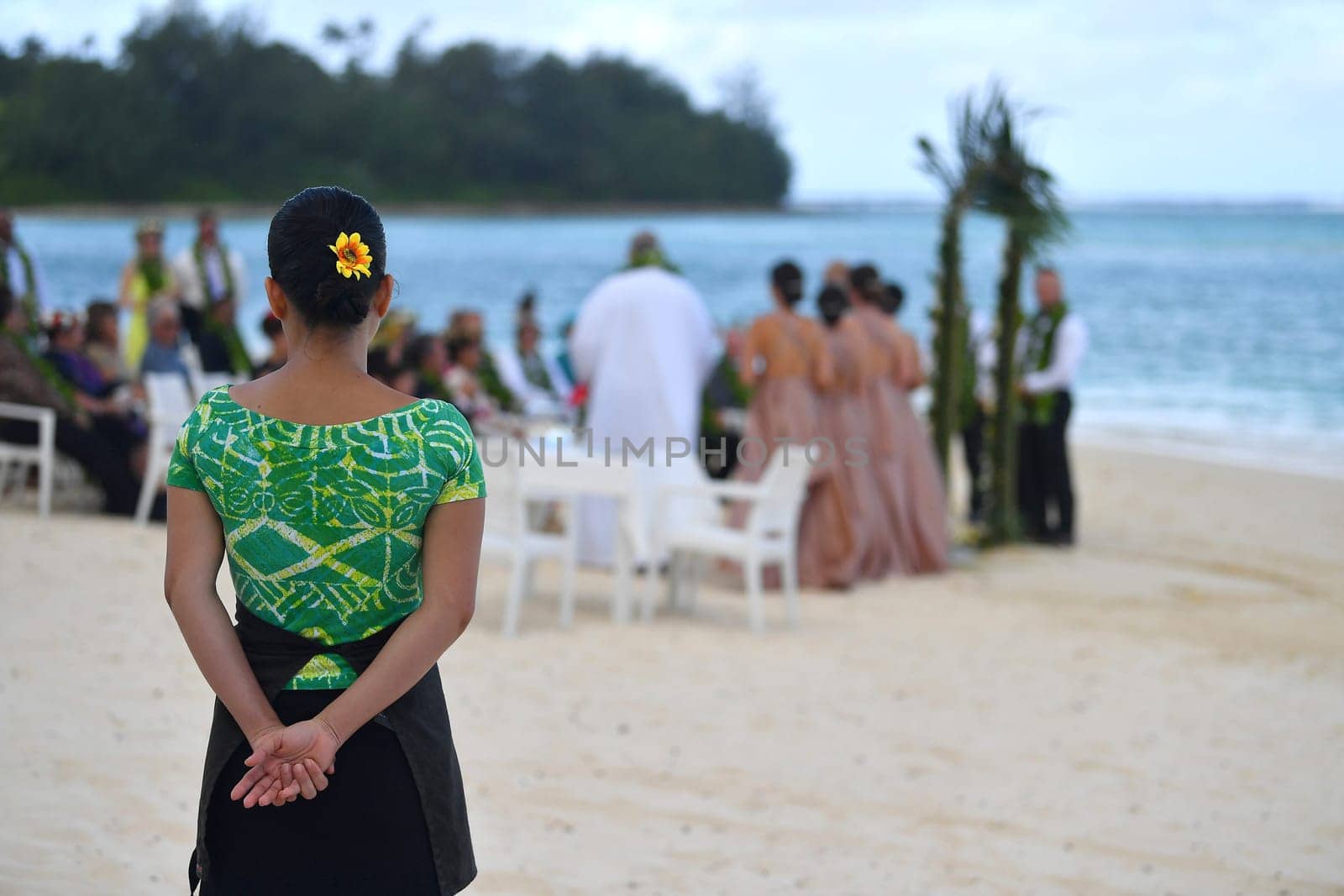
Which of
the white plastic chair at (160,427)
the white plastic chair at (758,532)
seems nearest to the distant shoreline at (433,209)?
the white plastic chair at (160,427)

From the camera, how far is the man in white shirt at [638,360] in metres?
9.07

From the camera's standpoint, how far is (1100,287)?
56.3m

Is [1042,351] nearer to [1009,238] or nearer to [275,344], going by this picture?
[1009,238]

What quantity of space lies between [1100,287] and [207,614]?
186 feet

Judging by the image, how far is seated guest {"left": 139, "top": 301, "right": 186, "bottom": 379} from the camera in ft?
32.8

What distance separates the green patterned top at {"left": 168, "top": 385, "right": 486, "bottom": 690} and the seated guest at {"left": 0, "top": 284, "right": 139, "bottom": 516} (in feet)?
23.9

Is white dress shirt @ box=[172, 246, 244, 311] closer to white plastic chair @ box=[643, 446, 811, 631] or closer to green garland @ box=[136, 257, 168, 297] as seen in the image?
green garland @ box=[136, 257, 168, 297]

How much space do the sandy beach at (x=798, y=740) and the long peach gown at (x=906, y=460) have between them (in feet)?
1.74

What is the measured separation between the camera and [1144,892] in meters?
4.54

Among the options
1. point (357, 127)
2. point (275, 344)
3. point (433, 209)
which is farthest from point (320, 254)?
point (433, 209)

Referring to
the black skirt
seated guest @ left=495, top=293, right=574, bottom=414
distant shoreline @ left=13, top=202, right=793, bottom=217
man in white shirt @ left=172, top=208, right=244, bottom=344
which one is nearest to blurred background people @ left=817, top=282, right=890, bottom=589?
seated guest @ left=495, top=293, right=574, bottom=414

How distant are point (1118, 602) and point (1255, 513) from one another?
4638mm

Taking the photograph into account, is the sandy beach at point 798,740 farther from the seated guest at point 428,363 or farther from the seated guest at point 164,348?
the seated guest at point 164,348

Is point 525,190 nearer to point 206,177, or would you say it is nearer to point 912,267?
point 912,267
